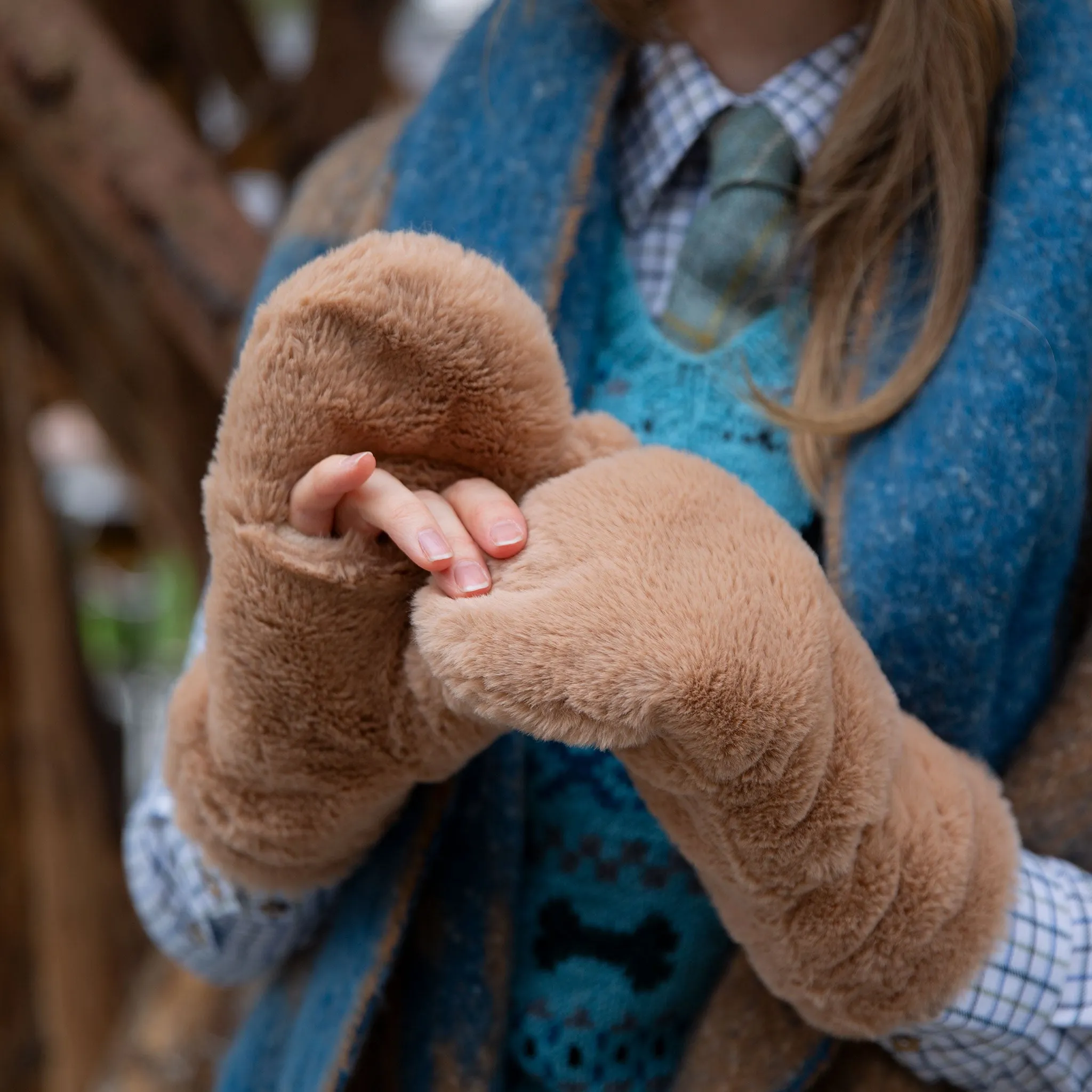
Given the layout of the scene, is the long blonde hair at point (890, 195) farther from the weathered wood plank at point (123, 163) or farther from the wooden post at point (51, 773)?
the wooden post at point (51, 773)

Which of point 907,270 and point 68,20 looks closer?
point 907,270

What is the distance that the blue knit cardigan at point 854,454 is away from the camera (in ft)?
1.70

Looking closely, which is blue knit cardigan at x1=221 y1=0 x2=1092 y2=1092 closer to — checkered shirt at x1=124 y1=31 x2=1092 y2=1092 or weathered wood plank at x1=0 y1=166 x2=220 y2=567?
checkered shirt at x1=124 y1=31 x2=1092 y2=1092

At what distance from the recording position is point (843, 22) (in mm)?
635

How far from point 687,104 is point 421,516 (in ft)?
1.24

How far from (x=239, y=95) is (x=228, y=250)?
96 cm

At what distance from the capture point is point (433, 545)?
1.28ft

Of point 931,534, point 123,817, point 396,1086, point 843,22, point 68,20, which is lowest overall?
point 123,817

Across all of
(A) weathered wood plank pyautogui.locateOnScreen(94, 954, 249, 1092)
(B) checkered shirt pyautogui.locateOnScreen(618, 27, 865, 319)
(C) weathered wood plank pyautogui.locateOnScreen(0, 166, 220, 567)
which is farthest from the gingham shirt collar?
(A) weathered wood plank pyautogui.locateOnScreen(94, 954, 249, 1092)

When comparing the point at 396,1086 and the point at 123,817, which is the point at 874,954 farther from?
the point at 123,817

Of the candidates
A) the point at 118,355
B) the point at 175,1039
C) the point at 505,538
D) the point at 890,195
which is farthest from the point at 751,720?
the point at 118,355

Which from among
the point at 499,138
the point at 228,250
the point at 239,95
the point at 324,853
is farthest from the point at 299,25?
the point at 324,853

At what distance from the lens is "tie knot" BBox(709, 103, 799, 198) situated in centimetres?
61

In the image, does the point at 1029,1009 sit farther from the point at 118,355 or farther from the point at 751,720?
the point at 118,355
